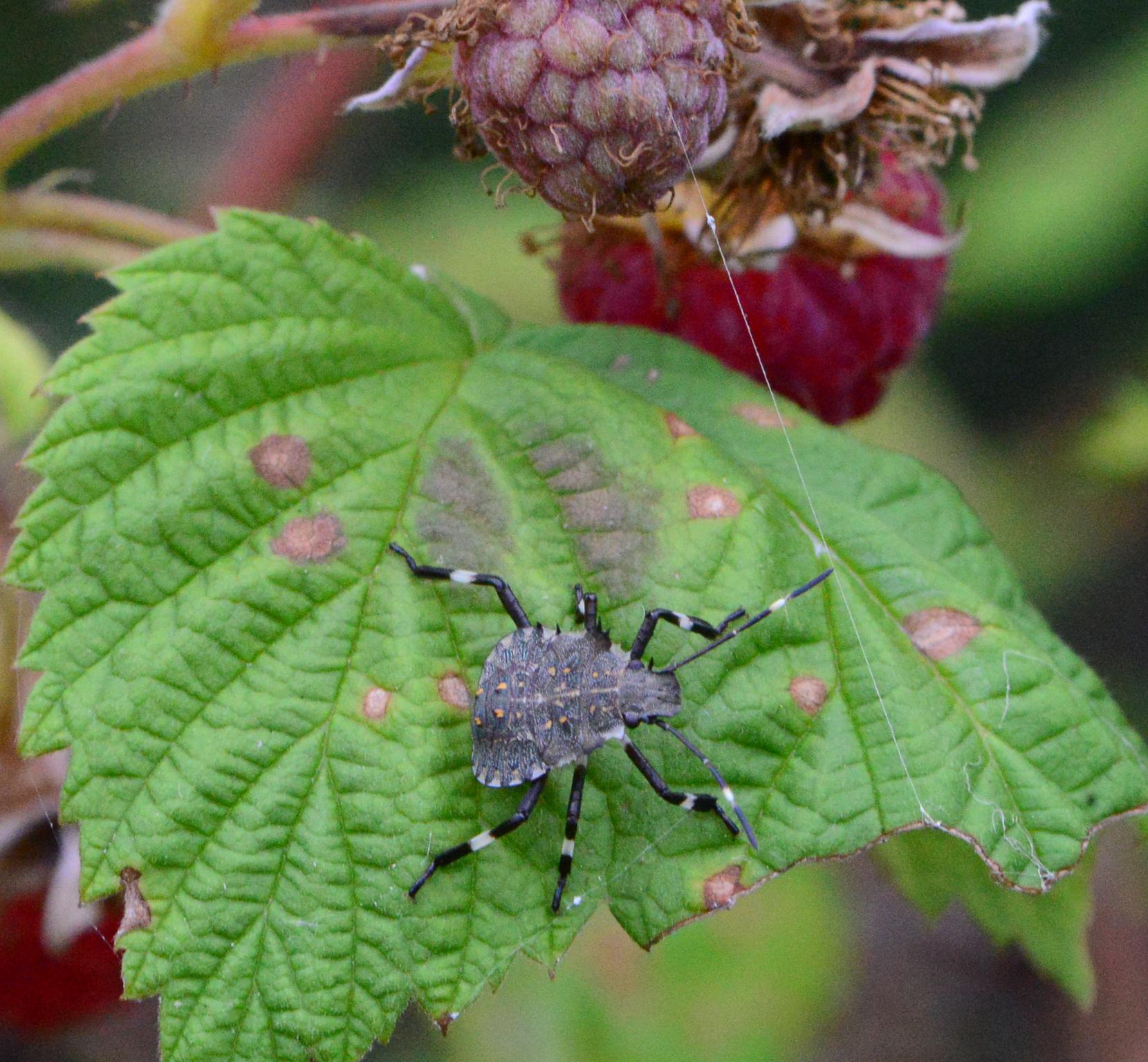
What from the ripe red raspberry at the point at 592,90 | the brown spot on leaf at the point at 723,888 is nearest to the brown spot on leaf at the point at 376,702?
the brown spot on leaf at the point at 723,888

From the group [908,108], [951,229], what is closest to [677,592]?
[908,108]

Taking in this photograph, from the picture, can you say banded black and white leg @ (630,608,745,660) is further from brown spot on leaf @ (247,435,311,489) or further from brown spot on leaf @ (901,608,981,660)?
brown spot on leaf @ (247,435,311,489)

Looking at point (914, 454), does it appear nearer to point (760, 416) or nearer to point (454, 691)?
point (760, 416)

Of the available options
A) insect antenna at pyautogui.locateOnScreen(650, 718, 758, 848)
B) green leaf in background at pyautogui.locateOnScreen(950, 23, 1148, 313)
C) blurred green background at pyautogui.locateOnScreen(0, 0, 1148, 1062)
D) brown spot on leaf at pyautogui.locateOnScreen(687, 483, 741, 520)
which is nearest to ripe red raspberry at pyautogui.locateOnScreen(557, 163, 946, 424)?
brown spot on leaf at pyautogui.locateOnScreen(687, 483, 741, 520)

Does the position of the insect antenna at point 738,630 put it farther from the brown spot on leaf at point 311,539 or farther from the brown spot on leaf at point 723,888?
the brown spot on leaf at point 311,539

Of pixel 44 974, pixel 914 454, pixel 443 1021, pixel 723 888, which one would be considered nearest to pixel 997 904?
pixel 723 888

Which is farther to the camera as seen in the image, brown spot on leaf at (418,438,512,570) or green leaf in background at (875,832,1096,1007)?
green leaf in background at (875,832,1096,1007)

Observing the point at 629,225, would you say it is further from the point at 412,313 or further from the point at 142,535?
the point at 142,535
